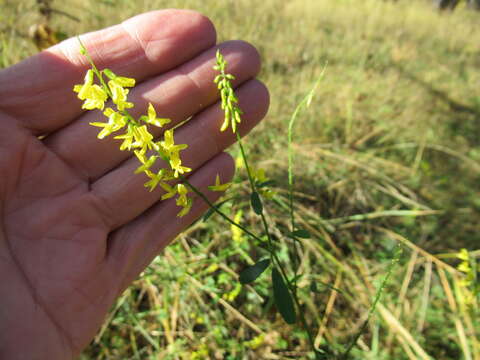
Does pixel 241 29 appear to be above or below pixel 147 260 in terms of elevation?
above

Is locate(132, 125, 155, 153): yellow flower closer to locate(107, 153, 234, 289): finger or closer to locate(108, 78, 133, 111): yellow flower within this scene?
locate(108, 78, 133, 111): yellow flower

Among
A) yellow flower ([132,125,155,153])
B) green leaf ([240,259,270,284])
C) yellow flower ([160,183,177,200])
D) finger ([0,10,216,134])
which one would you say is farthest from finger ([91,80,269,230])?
green leaf ([240,259,270,284])

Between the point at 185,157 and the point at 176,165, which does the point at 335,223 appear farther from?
the point at 176,165

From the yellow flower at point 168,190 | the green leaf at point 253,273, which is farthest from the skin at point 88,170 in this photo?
the green leaf at point 253,273

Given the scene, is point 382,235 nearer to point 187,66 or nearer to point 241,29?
point 187,66

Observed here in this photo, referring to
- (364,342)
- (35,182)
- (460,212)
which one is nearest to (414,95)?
(460,212)

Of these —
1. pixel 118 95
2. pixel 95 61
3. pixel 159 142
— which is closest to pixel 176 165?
pixel 159 142
